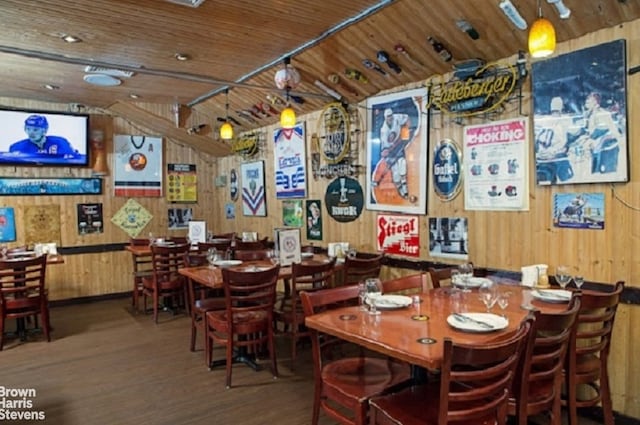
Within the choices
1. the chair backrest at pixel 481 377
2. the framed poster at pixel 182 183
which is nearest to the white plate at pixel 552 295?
the chair backrest at pixel 481 377

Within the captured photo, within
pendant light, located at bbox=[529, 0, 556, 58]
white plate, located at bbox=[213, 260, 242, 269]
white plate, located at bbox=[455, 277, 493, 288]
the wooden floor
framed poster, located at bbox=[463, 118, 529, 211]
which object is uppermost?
pendant light, located at bbox=[529, 0, 556, 58]

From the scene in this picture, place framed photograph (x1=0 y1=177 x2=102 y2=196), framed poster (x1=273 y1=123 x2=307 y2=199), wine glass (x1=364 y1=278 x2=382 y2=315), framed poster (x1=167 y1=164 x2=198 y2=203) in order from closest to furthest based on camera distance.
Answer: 1. wine glass (x1=364 y1=278 x2=382 y2=315)
2. framed poster (x1=273 y1=123 x2=307 y2=199)
3. framed photograph (x1=0 y1=177 x2=102 y2=196)
4. framed poster (x1=167 y1=164 x2=198 y2=203)

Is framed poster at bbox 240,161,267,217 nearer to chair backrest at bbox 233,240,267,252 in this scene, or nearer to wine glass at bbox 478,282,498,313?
chair backrest at bbox 233,240,267,252

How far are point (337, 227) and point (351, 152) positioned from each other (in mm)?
958

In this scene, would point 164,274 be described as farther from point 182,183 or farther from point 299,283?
point 182,183

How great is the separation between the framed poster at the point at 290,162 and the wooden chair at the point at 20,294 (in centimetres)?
310

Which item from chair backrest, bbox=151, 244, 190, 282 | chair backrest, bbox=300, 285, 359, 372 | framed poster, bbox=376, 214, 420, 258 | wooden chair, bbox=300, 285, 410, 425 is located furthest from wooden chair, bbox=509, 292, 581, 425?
chair backrest, bbox=151, 244, 190, 282

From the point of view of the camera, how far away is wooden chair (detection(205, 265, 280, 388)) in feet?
11.8

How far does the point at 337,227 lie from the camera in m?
5.62

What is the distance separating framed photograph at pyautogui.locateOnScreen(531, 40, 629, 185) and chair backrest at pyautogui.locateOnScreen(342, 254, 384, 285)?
1.60 metres

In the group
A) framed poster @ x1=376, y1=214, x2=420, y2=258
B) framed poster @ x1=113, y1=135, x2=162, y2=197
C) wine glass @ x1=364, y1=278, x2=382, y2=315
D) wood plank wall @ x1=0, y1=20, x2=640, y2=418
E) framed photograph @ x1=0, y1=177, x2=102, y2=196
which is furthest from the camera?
framed poster @ x1=113, y1=135, x2=162, y2=197

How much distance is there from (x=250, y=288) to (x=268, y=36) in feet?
7.34

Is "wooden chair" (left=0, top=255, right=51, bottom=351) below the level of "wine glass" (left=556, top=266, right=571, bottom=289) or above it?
below

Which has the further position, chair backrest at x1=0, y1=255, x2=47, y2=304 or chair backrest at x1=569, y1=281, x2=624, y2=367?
chair backrest at x1=0, y1=255, x2=47, y2=304
